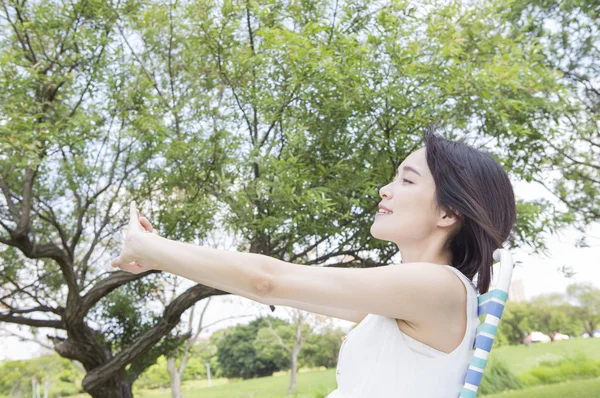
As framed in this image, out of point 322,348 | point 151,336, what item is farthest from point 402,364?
point 322,348

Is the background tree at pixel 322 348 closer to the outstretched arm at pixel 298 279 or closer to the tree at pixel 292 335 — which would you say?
the tree at pixel 292 335

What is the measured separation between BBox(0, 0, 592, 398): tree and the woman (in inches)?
88.8

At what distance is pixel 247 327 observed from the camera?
1380 cm

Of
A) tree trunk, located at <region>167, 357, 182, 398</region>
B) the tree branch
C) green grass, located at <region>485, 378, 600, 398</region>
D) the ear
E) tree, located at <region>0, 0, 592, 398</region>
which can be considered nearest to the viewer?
the ear

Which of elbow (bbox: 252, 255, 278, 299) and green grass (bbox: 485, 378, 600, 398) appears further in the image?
green grass (bbox: 485, 378, 600, 398)

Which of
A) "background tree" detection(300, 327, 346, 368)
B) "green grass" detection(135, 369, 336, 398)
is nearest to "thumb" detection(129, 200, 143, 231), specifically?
"green grass" detection(135, 369, 336, 398)

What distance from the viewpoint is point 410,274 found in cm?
82

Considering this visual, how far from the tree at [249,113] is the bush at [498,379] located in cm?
434

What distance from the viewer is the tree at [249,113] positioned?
3500mm

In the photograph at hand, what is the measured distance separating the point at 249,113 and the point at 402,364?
11.5 feet

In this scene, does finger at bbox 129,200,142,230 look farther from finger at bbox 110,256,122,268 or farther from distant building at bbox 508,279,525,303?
distant building at bbox 508,279,525,303

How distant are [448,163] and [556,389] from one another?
677cm

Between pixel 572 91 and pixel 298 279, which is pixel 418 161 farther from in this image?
pixel 572 91

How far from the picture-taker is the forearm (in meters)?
0.75
